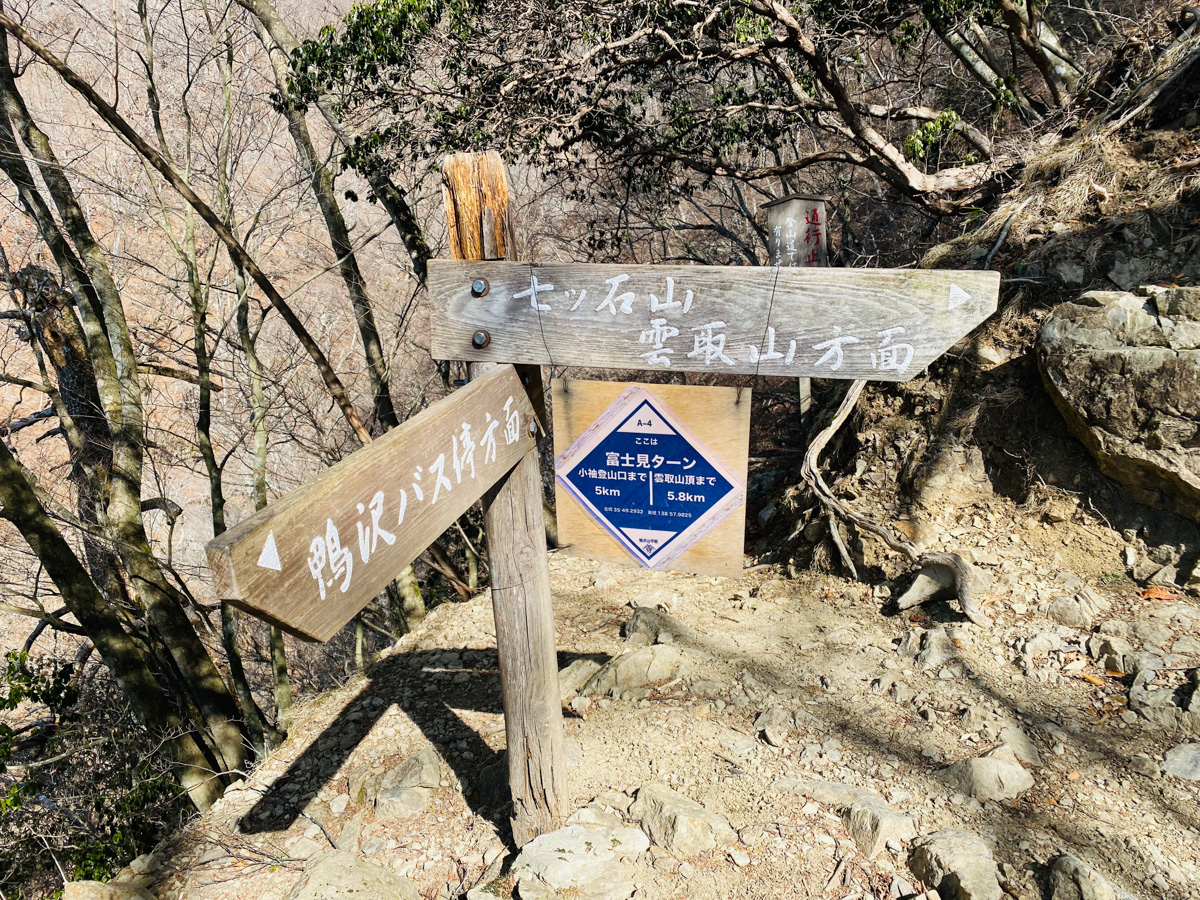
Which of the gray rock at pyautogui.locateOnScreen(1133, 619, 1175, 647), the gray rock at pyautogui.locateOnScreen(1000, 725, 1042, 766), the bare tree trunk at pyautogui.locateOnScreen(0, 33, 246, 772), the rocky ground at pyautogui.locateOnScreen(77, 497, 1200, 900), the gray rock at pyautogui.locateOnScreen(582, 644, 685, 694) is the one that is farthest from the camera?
the bare tree trunk at pyautogui.locateOnScreen(0, 33, 246, 772)

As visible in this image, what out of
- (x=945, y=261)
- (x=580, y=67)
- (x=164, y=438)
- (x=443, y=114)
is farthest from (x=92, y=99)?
(x=164, y=438)

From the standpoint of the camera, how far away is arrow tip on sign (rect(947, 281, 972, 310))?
1.85m

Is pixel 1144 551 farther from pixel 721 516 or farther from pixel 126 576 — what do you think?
pixel 126 576

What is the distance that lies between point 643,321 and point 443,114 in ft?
12.6

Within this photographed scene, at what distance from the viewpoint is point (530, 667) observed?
246 cm

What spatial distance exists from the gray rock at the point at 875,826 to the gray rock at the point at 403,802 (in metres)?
1.69

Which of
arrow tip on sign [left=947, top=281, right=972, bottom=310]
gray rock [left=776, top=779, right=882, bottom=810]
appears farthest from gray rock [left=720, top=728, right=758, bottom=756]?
arrow tip on sign [left=947, top=281, right=972, bottom=310]

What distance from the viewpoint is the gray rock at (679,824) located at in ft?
8.52

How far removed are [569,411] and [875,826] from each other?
175 centimetres

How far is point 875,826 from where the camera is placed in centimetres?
260

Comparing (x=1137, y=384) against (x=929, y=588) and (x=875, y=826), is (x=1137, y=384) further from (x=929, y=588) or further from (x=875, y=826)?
(x=875, y=826)

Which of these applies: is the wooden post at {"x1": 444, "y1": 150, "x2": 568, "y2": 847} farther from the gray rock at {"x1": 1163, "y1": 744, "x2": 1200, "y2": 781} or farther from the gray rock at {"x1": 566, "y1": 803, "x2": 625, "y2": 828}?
the gray rock at {"x1": 1163, "y1": 744, "x2": 1200, "y2": 781}

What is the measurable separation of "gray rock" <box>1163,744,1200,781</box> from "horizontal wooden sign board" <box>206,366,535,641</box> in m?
2.71

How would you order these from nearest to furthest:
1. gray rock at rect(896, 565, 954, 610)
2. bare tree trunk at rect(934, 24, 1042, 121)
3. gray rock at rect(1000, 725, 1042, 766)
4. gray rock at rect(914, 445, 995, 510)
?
gray rock at rect(1000, 725, 1042, 766) → gray rock at rect(896, 565, 954, 610) → gray rock at rect(914, 445, 995, 510) → bare tree trunk at rect(934, 24, 1042, 121)
